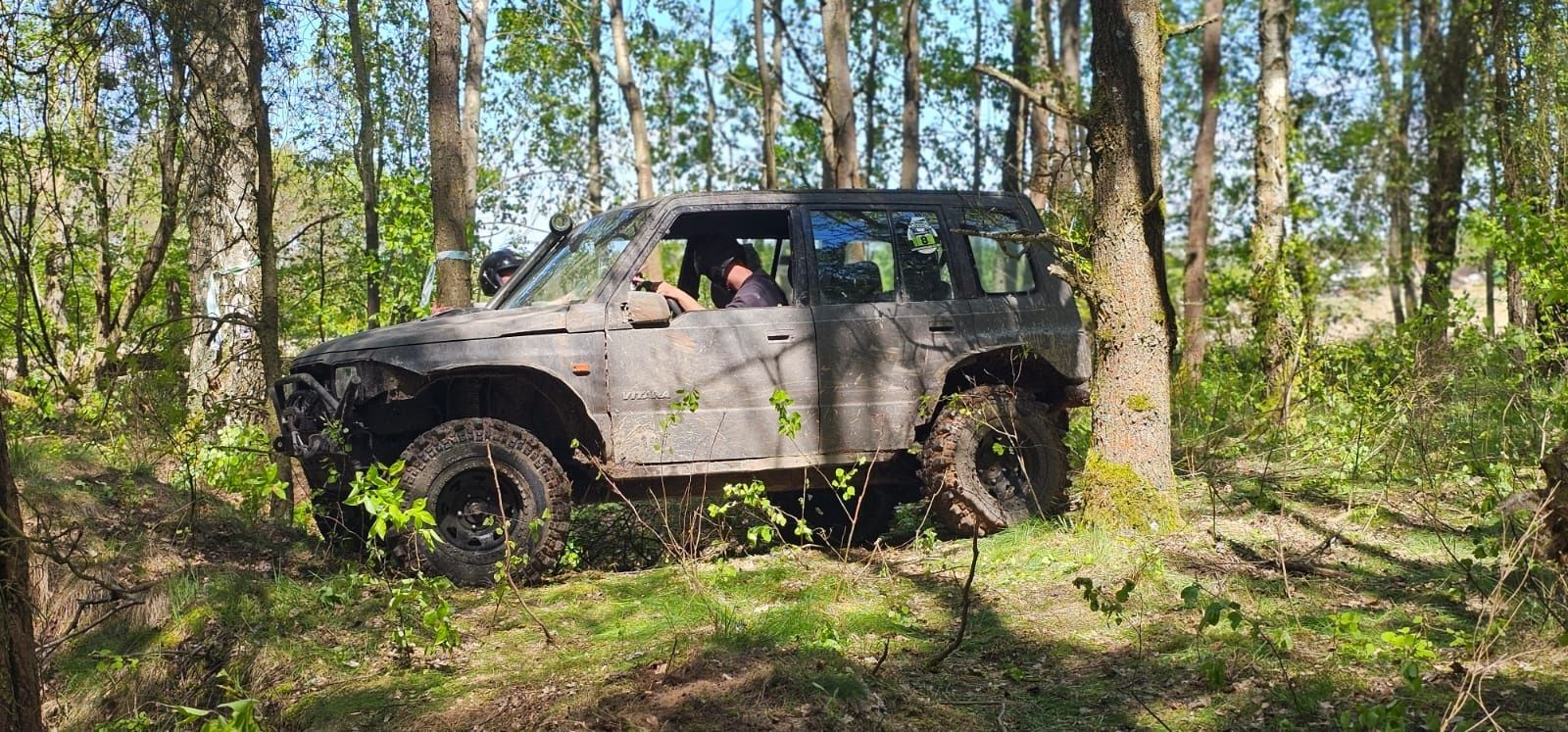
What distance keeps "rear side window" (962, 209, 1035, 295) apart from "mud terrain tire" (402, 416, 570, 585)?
282cm

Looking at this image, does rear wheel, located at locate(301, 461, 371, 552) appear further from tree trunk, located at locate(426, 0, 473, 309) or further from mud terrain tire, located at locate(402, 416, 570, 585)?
tree trunk, located at locate(426, 0, 473, 309)

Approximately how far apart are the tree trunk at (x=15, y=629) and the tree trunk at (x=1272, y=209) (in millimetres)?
9994

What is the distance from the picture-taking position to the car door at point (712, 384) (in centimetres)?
666

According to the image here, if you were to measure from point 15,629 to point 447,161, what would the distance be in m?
5.79

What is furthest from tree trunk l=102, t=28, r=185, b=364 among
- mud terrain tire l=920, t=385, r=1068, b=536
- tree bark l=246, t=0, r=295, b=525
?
mud terrain tire l=920, t=385, r=1068, b=536

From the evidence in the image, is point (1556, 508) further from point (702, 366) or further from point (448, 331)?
point (448, 331)

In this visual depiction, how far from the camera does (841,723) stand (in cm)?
430

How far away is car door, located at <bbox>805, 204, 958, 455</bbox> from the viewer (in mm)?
7086

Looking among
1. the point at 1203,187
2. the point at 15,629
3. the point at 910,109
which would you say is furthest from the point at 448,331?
the point at 910,109

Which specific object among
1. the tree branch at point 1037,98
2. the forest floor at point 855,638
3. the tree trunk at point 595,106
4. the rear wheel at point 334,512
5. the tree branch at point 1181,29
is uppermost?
the tree trunk at point 595,106

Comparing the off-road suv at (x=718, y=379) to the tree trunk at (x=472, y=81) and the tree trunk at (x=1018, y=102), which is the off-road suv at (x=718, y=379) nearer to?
the tree trunk at (x=472, y=81)

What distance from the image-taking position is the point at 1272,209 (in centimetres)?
1226

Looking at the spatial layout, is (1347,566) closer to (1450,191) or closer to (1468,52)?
(1450,191)

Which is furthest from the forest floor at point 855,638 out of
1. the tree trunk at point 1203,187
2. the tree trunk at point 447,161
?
the tree trunk at point 1203,187
